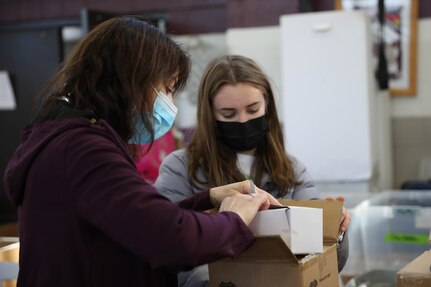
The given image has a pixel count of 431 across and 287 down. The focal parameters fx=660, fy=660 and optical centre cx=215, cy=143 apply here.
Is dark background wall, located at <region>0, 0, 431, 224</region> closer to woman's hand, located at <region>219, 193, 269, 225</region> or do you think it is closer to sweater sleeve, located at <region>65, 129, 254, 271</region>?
woman's hand, located at <region>219, 193, 269, 225</region>

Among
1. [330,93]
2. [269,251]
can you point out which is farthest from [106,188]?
[330,93]

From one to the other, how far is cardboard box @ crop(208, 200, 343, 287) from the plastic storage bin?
179cm

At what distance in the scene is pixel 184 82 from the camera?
57.7 inches

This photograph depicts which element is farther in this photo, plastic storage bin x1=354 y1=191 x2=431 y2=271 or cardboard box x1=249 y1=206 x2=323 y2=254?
plastic storage bin x1=354 y1=191 x2=431 y2=271

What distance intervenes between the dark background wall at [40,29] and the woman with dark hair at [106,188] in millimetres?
3448

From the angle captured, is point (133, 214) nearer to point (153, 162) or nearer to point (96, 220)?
point (96, 220)

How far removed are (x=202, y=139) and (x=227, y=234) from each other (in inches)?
33.2

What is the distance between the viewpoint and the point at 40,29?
206 inches

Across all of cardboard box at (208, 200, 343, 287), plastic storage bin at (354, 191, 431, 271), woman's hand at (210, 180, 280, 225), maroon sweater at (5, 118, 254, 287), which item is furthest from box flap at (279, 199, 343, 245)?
plastic storage bin at (354, 191, 431, 271)

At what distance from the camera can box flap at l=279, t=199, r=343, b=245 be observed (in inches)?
62.2

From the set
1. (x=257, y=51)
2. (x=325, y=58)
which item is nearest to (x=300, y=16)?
(x=325, y=58)

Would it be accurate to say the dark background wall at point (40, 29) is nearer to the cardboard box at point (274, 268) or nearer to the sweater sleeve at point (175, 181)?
the sweater sleeve at point (175, 181)

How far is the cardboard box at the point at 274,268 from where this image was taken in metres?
1.35

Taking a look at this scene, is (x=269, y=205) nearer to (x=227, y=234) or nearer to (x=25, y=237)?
(x=227, y=234)
